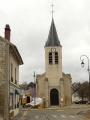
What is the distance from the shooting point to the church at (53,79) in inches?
2717

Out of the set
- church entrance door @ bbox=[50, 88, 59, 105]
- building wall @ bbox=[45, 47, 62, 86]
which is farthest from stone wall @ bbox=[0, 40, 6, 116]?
building wall @ bbox=[45, 47, 62, 86]

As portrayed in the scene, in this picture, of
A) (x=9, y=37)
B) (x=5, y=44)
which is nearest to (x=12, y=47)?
(x=5, y=44)

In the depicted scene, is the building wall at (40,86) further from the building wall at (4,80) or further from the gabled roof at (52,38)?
the building wall at (4,80)

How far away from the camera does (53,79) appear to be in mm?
70188

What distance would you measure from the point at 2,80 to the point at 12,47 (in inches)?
128

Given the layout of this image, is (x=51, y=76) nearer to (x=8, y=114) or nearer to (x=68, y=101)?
(x=68, y=101)

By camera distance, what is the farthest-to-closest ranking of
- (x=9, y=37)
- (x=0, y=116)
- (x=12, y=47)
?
(x=9, y=37) < (x=12, y=47) < (x=0, y=116)

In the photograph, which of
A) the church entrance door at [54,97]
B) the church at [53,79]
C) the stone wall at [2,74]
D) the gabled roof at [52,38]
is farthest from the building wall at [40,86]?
the stone wall at [2,74]

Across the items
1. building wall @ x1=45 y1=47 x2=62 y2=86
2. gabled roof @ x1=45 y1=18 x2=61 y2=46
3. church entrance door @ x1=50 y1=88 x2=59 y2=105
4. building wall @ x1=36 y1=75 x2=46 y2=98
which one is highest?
gabled roof @ x1=45 y1=18 x2=61 y2=46

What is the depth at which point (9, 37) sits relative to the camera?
32.8 metres

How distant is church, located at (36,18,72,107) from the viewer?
69.0 meters

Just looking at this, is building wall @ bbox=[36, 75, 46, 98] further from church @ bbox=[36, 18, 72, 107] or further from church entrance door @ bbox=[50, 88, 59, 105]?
church entrance door @ bbox=[50, 88, 59, 105]

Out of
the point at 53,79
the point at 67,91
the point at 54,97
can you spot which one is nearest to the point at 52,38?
the point at 53,79

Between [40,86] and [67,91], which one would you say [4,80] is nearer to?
[40,86]
